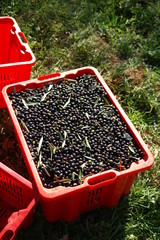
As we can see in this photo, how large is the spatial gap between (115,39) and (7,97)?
1.69 m

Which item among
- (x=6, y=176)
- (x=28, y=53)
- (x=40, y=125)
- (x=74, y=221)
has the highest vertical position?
(x=28, y=53)

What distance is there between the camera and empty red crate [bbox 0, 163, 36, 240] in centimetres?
189

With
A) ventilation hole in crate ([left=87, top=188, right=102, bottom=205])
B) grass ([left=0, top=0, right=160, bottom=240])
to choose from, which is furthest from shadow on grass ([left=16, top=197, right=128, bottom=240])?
ventilation hole in crate ([left=87, top=188, right=102, bottom=205])

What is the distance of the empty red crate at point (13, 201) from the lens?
74.5 inches

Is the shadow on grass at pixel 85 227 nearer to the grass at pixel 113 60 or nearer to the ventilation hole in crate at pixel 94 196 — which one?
the grass at pixel 113 60

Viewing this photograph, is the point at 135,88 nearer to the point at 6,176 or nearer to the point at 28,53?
the point at 28,53

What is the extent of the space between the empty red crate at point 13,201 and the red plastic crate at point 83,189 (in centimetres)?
9

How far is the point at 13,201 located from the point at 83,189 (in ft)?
1.98

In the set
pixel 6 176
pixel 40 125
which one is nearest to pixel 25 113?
pixel 40 125

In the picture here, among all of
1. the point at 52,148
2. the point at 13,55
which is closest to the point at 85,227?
the point at 52,148

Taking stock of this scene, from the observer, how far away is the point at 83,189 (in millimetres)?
1983

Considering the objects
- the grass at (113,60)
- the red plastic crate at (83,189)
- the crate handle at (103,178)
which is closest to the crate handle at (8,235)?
the red plastic crate at (83,189)

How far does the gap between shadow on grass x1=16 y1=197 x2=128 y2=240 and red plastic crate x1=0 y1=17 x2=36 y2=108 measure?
1052 mm

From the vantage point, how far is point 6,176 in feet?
6.95
